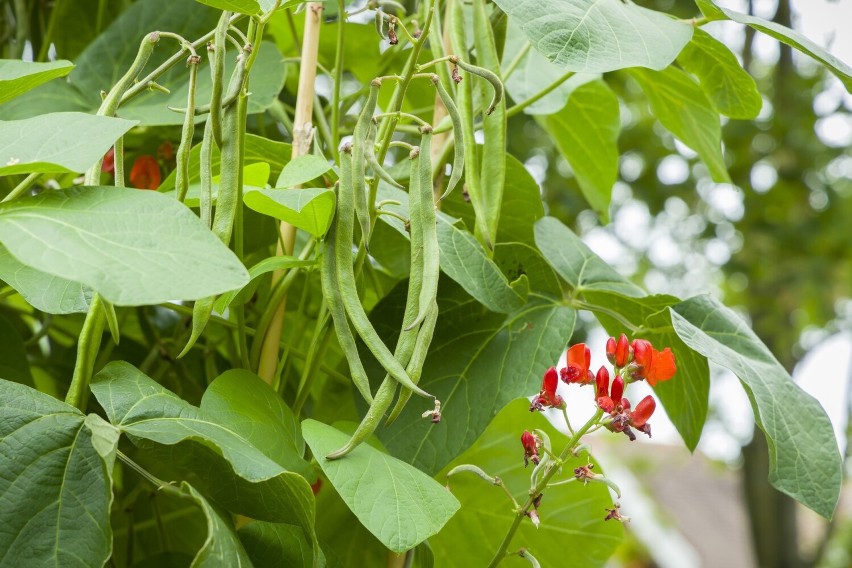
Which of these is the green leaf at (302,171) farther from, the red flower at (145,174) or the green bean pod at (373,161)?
the red flower at (145,174)

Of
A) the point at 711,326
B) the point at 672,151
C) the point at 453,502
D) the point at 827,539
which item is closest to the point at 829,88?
the point at 672,151

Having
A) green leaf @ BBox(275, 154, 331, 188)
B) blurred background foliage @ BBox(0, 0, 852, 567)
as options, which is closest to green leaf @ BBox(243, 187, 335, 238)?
green leaf @ BBox(275, 154, 331, 188)

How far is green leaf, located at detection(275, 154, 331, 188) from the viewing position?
1.52 ft

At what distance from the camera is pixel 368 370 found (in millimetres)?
543

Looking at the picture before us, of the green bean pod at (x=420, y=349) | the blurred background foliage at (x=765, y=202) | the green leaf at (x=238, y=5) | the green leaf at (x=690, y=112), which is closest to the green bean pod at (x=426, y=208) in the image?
the green bean pod at (x=420, y=349)

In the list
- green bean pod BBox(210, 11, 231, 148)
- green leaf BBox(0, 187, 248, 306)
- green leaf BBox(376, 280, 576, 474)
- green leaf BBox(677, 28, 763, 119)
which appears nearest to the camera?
green leaf BBox(0, 187, 248, 306)

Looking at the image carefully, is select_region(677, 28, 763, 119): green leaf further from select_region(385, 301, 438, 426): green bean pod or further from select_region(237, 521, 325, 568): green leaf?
select_region(237, 521, 325, 568): green leaf

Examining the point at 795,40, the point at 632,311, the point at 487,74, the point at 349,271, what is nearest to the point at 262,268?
the point at 349,271

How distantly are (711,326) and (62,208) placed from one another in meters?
0.43

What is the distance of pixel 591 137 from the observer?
33.3 inches

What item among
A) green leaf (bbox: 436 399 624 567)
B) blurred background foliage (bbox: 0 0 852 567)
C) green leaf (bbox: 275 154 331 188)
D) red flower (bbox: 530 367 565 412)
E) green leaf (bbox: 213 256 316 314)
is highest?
green leaf (bbox: 275 154 331 188)

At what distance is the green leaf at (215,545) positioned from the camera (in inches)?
15.2

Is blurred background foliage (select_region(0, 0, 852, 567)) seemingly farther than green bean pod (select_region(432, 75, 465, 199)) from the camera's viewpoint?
Yes

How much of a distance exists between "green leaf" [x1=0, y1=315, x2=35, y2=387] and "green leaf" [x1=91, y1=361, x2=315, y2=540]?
0.57 feet
